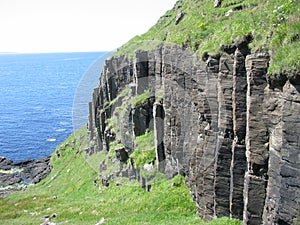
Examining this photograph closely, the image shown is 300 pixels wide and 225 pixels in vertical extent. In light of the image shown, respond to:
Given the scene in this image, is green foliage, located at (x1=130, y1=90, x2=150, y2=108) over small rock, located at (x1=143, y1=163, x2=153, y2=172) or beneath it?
over

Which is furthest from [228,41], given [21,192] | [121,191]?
[21,192]

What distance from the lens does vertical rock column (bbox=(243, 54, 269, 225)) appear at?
20047 millimetres

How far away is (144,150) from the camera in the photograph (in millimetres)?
43062

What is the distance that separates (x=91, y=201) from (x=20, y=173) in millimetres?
40764

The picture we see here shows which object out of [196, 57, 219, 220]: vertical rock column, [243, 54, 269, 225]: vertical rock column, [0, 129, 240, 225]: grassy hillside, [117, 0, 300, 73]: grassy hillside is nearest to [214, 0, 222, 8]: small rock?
Result: [117, 0, 300, 73]: grassy hillside

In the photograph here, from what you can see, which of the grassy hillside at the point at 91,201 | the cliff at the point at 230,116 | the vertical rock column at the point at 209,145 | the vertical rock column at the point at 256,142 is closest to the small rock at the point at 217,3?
the cliff at the point at 230,116

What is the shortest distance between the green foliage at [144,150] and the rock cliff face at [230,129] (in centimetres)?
138

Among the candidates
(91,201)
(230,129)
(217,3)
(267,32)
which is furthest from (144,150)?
(267,32)

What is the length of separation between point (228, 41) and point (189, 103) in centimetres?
1033

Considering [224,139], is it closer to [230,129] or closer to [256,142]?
[230,129]

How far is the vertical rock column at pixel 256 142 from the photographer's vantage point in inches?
789

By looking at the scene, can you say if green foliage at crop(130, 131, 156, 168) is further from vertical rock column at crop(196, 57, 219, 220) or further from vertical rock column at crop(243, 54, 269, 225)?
vertical rock column at crop(243, 54, 269, 225)

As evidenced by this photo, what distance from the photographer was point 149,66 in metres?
48.4

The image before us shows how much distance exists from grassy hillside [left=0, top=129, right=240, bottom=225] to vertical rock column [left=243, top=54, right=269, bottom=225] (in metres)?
3.39
